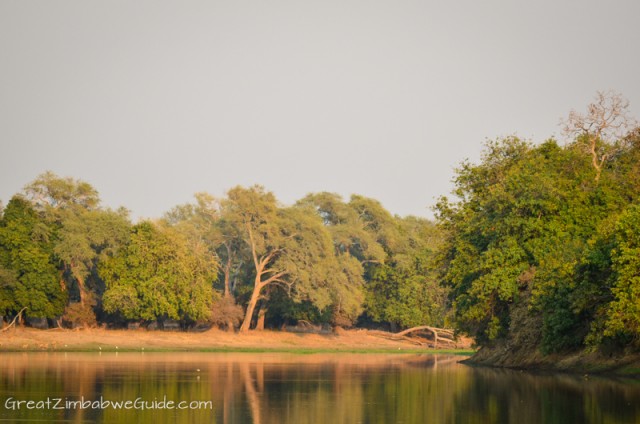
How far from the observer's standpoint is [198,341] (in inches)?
3002

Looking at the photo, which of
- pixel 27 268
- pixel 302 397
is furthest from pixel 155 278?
pixel 302 397

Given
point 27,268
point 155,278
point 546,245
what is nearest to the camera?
point 546,245

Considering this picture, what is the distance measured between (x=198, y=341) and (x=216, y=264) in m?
7.63

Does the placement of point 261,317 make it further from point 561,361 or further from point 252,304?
point 561,361

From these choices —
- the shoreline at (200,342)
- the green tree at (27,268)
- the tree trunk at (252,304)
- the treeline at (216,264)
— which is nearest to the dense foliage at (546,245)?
the treeline at (216,264)

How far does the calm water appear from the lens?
21969mm

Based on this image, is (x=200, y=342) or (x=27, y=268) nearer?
(x=27, y=268)

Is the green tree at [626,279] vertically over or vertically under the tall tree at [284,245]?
under

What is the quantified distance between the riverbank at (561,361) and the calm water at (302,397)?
1.89 m

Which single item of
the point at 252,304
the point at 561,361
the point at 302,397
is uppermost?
Result: the point at 252,304

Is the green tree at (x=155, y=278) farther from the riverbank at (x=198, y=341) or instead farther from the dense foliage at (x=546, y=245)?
the dense foliage at (x=546, y=245)

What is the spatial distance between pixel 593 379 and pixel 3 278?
50.9 metres

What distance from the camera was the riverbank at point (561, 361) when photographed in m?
37.4

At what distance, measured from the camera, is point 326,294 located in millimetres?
83188
